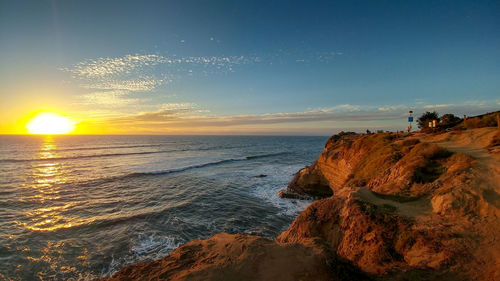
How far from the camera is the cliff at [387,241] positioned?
4.56m

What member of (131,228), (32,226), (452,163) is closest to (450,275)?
(452,163)

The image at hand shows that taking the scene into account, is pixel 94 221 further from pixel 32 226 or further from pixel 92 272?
pixel 92 272

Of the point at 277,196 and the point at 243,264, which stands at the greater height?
the point at 243,264

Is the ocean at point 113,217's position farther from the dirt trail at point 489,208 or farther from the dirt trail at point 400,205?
the dirt trail at point 489,208

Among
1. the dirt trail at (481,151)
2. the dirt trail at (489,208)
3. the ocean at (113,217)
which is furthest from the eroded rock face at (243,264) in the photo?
the dirt trail at (481,151)

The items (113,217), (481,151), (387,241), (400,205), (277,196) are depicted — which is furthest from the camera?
(277,196)

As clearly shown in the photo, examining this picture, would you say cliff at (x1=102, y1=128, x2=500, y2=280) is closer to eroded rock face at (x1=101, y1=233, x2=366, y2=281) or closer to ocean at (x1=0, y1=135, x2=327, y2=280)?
eroded rock face at (x1=101, y1=233, x2=366, y2=281)

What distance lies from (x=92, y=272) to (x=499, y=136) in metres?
24.9

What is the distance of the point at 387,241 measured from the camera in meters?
5.81

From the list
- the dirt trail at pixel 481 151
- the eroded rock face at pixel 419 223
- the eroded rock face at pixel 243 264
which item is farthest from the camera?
the dirt trail at pixel 481 151

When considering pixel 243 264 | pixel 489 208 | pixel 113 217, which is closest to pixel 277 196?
pixel 113 217

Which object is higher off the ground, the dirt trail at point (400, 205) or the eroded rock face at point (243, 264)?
the dirt trail at point (400, 205)

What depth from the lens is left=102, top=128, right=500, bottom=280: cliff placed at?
4.56m

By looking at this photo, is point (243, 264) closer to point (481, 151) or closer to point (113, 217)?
point (113, 217)
